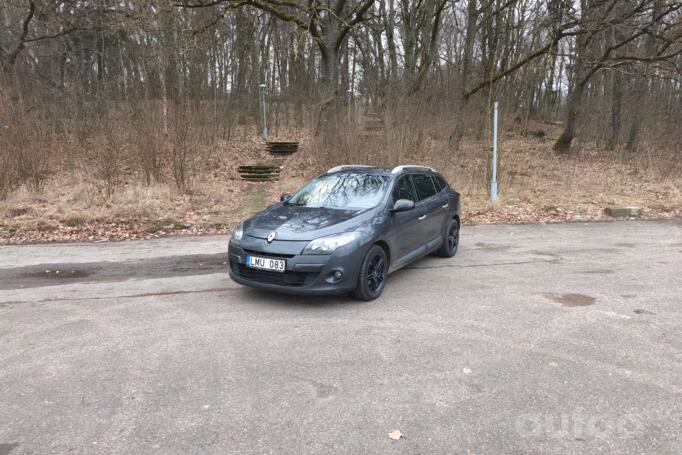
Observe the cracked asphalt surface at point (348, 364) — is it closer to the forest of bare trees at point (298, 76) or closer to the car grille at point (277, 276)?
the car grille at point (277, 276)

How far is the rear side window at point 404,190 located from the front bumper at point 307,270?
146 cm

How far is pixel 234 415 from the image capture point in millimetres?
3104

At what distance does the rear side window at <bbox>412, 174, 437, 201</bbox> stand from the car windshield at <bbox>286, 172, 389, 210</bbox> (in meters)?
0.69

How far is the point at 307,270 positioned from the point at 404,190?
7.53ft

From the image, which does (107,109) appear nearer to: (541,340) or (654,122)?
(541,340)

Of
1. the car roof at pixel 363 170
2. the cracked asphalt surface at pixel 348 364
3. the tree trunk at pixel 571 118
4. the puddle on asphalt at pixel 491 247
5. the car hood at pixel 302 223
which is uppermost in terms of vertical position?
the tree trunk at pixel 571 118

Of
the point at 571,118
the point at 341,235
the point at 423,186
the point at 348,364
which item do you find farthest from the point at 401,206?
the point at 571,118

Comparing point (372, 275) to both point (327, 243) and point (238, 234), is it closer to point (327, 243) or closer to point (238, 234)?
point (327, 243)

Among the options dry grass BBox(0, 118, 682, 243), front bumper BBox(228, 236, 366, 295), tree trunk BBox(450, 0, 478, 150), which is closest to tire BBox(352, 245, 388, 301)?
front bumper BBox(228, 236, 366, 295)

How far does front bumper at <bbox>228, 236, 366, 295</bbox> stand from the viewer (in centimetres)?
497

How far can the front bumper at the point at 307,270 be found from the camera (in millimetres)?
4973

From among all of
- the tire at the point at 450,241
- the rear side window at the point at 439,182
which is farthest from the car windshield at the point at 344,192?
the tire at the point at 450,241

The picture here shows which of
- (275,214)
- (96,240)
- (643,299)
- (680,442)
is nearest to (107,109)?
(96,240)

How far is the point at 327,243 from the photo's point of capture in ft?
16.6
